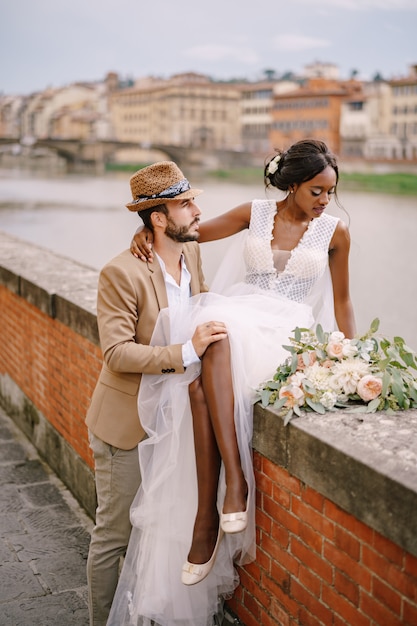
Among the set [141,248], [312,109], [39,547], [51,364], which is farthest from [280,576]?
Result: [312,109]

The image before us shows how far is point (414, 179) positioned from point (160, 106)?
1619 inches

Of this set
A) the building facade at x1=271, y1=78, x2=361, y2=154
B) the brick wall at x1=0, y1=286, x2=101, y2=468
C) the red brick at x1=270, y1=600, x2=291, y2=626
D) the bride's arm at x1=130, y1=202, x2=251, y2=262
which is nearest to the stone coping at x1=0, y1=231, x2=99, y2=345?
the brick wall at x1=0, y1=286, x2=101, y2=468

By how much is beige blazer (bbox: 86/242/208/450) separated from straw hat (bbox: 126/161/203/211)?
150 millimetres

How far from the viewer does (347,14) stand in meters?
53.0

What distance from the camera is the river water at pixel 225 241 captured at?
19.9m

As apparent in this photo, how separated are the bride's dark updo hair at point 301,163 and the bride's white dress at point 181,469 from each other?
45cm

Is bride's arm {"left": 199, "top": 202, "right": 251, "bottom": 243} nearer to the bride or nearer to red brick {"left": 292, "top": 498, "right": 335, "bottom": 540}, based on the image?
the bride

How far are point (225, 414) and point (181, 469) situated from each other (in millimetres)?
244

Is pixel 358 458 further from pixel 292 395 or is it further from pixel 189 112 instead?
pixel 189 112

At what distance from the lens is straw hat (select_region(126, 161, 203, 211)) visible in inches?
76.5

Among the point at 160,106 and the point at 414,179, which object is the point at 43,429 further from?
the point at 160,106

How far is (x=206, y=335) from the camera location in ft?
5.80

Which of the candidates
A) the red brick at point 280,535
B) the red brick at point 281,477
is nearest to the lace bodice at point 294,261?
the red brick at point 281,477

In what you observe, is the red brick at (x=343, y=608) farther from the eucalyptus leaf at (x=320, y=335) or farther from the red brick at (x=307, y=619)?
the eucalyptus leaf at (x=320, y=335)
